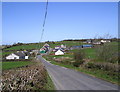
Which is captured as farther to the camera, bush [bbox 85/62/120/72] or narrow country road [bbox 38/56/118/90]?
bush [bbox 85/62/120/72]

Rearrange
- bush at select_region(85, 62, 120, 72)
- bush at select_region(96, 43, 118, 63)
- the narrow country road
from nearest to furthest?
the narrow country road, bush at select_region(85, 62, 120, 72), bush at select_region(96, 43, 118, 63)

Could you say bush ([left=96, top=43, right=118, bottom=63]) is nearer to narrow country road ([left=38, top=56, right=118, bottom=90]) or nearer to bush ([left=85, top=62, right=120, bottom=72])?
bush ([left=85, top=62, right=120, bottom=72])

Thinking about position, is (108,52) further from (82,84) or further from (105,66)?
(82,84)

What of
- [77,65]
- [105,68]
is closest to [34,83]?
[105,68]

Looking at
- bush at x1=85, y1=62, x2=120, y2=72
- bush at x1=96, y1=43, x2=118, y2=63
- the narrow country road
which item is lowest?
the narrow country road

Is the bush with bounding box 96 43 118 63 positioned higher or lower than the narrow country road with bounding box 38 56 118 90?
higher

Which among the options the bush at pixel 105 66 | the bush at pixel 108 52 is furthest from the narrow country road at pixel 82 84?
the bush at pixel 108 52

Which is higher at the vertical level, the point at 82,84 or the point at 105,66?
the point at 105,66

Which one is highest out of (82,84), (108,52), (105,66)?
(108,52)

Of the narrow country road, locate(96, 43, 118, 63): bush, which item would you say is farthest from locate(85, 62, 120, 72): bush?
the narrow country road

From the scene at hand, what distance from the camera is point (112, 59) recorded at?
76.9 feet

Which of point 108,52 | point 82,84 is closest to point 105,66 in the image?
point 108,52

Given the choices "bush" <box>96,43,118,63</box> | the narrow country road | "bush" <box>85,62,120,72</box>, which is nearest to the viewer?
the narrow country road

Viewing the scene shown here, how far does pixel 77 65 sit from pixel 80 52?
2.82m
